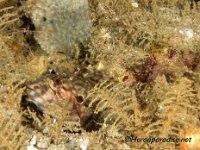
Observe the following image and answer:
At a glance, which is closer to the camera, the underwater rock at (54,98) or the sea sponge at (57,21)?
the underwater rock at (54,98)

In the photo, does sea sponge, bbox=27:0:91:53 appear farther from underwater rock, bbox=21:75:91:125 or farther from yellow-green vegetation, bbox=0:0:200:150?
underwater rock, bbox=21:75:91:125

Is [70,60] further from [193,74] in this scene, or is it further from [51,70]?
[193,74]

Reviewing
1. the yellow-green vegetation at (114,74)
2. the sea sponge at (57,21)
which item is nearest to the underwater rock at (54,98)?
the yellow-green vegetation at (114,74)

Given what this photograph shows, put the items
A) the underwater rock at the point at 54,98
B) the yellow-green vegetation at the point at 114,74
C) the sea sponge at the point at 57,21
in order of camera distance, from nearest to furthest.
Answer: the yellow-green vegetation at the point at 114,74 → the underwater rock at the point at 54,98 → the sea sponge at the point at 57,21

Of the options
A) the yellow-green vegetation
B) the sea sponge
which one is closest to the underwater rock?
the yellow-green vegetation

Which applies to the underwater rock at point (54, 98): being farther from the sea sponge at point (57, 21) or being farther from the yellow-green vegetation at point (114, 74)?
the sea sponge at point (57, 21)
